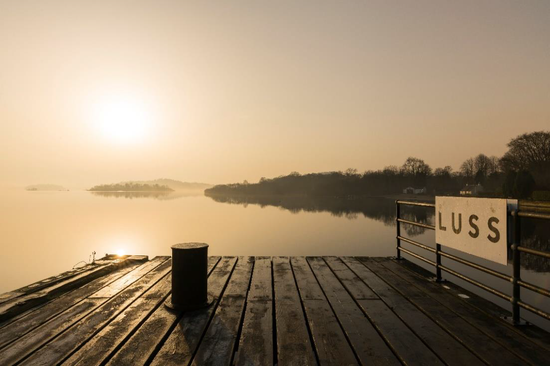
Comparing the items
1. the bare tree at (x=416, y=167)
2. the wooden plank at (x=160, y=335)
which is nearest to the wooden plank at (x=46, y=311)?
the wooden plank at (x=160, y=335)

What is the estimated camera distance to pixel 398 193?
111m

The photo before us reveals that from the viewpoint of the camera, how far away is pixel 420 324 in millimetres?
3230

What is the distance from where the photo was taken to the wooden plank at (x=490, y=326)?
2.63 metres

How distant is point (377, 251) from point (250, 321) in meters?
18.6

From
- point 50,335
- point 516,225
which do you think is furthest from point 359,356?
point 50,335

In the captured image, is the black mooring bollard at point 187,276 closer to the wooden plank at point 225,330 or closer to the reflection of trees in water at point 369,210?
the wooden plank at point 225,330

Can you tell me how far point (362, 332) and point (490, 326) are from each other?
1321mm

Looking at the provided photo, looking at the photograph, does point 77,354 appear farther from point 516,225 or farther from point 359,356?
point 516,225

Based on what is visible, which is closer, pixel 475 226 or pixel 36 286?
pixel 475 226

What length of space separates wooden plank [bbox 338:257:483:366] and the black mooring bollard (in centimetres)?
200

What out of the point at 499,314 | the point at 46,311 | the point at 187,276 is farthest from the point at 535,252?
the point at 46,311

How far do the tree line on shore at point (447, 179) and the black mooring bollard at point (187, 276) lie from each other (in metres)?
48.4

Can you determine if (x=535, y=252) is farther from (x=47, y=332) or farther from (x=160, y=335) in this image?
(x=47, y=332)

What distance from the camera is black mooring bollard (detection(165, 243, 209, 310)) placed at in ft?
12.0
